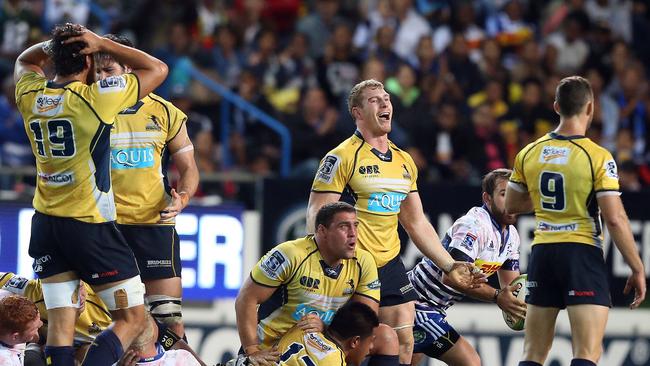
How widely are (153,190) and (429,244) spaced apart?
84.1 inches

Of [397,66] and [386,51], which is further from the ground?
[386,51]

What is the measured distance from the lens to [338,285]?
8.97 meters

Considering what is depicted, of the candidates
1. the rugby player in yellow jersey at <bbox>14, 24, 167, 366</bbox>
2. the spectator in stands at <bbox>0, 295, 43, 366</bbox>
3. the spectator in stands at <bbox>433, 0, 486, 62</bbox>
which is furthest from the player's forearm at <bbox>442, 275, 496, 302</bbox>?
the spectator in stands at <bbox>433, 0, 486, 62</bbox>

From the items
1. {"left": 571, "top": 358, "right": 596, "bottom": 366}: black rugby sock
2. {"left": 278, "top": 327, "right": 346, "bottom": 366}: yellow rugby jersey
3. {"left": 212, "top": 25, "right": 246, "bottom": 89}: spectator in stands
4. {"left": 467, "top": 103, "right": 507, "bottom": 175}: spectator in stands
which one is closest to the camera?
{"left": 571, "top": 358, "right": 596, "bottom": 366}: black rugby sock

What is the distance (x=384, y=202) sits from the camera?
954 centimetres

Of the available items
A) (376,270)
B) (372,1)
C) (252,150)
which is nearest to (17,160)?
(252,150)

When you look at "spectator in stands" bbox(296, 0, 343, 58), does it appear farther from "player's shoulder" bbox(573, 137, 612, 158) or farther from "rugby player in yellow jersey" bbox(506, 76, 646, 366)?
"player's shoulder" bbox(573, 137, 612, 158)

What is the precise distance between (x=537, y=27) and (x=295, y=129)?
5.30 m

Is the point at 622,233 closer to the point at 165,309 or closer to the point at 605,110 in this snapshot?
the point at 165,309

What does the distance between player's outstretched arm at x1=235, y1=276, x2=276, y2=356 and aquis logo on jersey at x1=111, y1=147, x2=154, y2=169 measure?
4.02 feet

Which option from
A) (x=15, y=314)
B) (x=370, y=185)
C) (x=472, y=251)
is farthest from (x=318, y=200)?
(x=15, y=314)

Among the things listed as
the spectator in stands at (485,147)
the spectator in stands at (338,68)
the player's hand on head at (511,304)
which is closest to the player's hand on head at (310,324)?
the player's hand on head at (511,304)

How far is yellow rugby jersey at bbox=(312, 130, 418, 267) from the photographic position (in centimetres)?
945

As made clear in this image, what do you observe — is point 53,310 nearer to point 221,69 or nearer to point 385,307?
point 385,307
